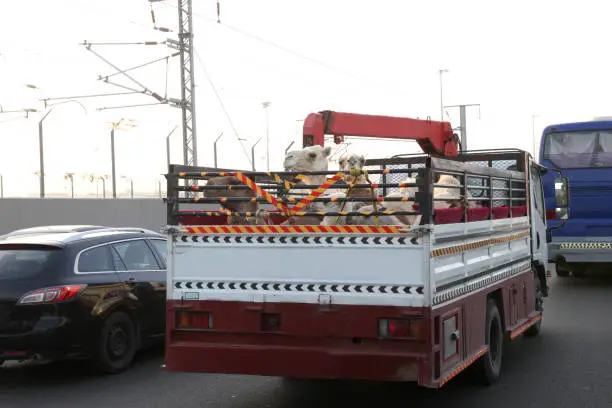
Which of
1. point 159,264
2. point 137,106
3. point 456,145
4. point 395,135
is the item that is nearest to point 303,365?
point 159,264

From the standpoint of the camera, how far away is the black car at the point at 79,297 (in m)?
7.57

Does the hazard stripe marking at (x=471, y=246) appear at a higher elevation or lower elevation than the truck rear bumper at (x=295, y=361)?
higher

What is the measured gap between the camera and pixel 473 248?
694 centimetres

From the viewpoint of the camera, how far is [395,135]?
12.8 metres

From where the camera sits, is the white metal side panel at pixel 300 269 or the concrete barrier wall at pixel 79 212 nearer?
the white metal side panel at pixel 300 269

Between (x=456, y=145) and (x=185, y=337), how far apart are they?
9.01 metres

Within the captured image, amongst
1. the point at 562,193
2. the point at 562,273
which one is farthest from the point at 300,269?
the point at 562,273

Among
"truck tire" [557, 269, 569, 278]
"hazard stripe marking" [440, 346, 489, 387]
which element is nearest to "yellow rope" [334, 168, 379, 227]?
"hazard stripe marking" [440, 346, 489, 387]

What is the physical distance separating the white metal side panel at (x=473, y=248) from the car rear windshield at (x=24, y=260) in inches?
156

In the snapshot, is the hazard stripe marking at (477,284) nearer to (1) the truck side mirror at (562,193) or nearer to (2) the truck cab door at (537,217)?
(2) the truck cab door at (537,217)

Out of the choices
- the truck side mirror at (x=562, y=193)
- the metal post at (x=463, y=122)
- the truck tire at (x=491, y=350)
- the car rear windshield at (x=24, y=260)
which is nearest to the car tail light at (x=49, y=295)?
the car rear windshield at (x=24, y=260)

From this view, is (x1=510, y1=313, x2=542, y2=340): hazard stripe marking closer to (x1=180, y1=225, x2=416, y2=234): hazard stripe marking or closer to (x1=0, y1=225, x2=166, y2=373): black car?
(x1=180, y1=225, x2=416, y2=234): hazard stripe marking

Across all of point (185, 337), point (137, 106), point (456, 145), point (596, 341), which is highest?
point (137, 106)

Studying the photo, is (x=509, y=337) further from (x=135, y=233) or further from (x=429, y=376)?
(x=135, y=233)
